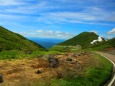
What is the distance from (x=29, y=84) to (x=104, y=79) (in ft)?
25.0

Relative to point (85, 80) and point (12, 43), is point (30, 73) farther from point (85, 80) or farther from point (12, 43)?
point (12, 43)

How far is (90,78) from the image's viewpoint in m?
21.7

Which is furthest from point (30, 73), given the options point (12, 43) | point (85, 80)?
point (12, 43)

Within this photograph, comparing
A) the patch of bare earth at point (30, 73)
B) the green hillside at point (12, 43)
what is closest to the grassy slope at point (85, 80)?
the patch of bare earth at point (30, 73)

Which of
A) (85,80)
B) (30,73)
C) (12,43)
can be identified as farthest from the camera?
(12,43)

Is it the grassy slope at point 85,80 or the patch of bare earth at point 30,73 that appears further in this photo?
the grassy slope at point 85,80

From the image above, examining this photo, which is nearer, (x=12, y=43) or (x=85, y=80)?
(x=85, y=80)

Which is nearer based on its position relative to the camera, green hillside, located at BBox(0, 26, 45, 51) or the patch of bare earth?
the patch of bare earth

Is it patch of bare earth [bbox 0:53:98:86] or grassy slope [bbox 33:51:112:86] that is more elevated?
patch of bare earth [bbox 0:53:98:86]

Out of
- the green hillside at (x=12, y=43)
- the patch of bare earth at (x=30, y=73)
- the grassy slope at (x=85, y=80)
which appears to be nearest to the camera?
the patch of bare earth at (x=30, y=73)

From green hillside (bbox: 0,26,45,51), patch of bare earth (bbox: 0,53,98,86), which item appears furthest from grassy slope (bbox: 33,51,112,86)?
green hillside (bbox: 0,26,45,51)

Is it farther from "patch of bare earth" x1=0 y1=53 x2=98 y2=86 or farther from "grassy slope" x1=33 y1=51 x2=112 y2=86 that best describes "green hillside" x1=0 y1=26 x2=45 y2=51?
"grassy slope" x1=33 y1=51 x2=112 y2=86

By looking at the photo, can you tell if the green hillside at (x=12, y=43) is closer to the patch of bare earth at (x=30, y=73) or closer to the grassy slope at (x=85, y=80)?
the patch of bare earth at (x=30, y=73)

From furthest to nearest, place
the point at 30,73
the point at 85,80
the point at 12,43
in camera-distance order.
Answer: the point at 12,43
the point at 30,73
the point at 85,80
